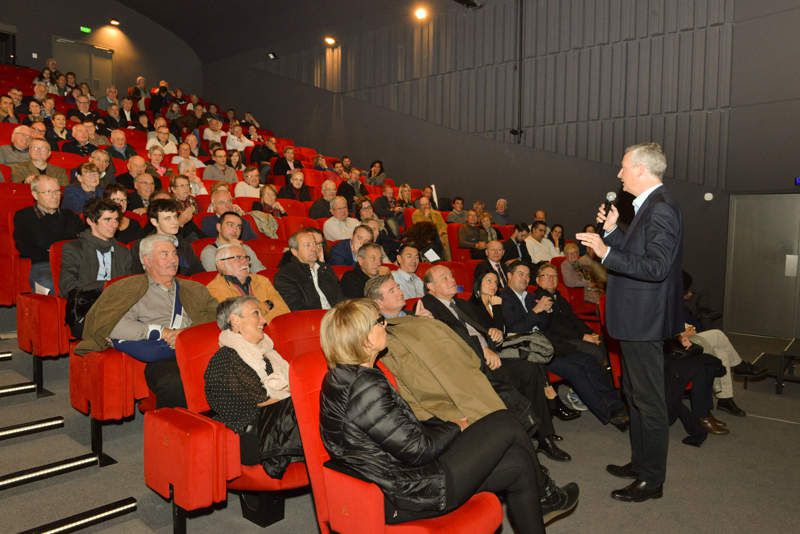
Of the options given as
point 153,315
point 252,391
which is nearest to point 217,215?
point 153,315

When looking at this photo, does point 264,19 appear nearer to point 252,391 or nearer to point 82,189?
point 82,189

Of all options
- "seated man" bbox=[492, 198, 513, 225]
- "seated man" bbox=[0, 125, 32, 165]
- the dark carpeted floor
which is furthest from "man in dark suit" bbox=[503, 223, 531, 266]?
"seated man" bbox=[0, 125, 32, 165]

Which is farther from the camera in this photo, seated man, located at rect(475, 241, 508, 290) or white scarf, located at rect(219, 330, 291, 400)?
seated man, located at rect(475, 241, 508, 290)

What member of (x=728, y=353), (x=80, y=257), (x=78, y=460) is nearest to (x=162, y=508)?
(x=78, y=460)

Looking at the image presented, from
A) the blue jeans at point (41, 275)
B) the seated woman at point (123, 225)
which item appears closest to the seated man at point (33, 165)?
the seated woman at point (123, 225)

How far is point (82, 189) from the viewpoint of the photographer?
4.21 m

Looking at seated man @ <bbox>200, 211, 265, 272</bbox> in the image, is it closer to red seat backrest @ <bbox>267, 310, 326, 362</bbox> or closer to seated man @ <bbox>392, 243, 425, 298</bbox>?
seated man @ <bbox>392, 243, 425, 298</bbox>

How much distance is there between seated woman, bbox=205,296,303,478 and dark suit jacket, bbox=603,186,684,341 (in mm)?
1331

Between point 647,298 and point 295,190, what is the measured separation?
4919 millimetres

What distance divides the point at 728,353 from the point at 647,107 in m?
4.34

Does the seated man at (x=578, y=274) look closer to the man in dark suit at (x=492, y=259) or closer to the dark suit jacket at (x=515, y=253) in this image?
the man in dark suit at (x=492, y=259)

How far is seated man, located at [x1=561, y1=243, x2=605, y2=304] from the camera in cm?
495

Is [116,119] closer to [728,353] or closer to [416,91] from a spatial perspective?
[416,91]

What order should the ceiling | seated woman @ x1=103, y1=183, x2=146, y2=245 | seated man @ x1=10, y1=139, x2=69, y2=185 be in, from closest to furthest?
seated woman @ x1=103, y1=183, x2=146, y2=245 < seated man @ x1=10, y1=139, x2=69, y2=185 < the ceiling
